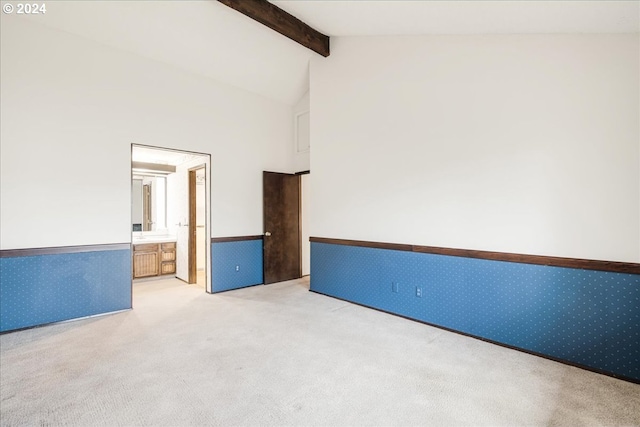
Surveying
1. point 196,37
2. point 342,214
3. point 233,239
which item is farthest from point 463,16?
point 233,239

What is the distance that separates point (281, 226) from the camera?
5609 millimetres

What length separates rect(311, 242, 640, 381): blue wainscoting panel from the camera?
2373 millimetres

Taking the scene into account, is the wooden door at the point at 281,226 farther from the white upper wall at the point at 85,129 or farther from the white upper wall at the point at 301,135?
the white upper wall at the point at 85,129


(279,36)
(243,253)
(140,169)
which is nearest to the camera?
(279,36)

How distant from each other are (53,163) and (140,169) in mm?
2511

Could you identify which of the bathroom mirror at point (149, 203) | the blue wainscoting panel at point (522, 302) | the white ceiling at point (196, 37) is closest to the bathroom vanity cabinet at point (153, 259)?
the bathroom mirror at point (149, 203)

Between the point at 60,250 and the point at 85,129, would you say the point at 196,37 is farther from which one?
the point at 60,250

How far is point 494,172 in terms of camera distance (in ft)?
9.66

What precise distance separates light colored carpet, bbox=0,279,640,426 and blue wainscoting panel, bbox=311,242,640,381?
0.16 m

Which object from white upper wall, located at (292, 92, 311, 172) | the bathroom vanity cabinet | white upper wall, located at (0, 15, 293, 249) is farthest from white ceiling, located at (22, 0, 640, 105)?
the bathroom vanity cabinet

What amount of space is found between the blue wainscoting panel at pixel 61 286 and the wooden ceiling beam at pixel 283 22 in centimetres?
342

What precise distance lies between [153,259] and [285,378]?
467 centimetres

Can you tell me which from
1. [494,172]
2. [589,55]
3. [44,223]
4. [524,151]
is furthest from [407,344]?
[44,223]

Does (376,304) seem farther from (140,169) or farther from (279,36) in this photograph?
(140,169)
